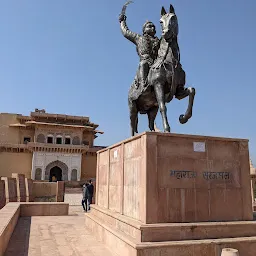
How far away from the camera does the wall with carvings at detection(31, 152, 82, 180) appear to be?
35.5 metres

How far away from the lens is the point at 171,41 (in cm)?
541

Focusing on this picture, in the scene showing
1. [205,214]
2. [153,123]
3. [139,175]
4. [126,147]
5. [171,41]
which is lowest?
[205,214]

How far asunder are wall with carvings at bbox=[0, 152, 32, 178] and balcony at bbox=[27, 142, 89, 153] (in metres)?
2.25

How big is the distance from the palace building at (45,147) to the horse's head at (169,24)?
32.1m

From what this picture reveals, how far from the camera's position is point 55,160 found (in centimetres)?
3594

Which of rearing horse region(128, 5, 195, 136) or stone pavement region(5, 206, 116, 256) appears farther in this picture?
rearing horse region(128, 5, 195, 136)

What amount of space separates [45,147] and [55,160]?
204 centimetres

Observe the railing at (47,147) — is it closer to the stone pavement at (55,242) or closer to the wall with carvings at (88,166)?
the wall with carvings at (88,166)

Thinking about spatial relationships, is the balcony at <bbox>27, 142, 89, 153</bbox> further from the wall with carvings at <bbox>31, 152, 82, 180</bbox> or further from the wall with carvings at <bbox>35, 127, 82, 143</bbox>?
the wall with carvings at <bbox>35, 127, 82, 143</bbox>

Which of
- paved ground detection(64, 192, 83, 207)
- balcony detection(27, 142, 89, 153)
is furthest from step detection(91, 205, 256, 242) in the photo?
balcony detection(27, 142, 89, 153)

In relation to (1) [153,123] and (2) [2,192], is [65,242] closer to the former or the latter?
(1) [153,123]

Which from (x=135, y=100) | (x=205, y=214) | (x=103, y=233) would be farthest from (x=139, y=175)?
(x=135, y=100)

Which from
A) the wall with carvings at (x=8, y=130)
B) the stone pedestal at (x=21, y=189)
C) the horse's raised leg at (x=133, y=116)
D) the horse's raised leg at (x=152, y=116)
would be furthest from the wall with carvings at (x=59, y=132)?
the horse's raised leg at (x=152, y=116)

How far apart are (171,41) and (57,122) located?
33466mm
